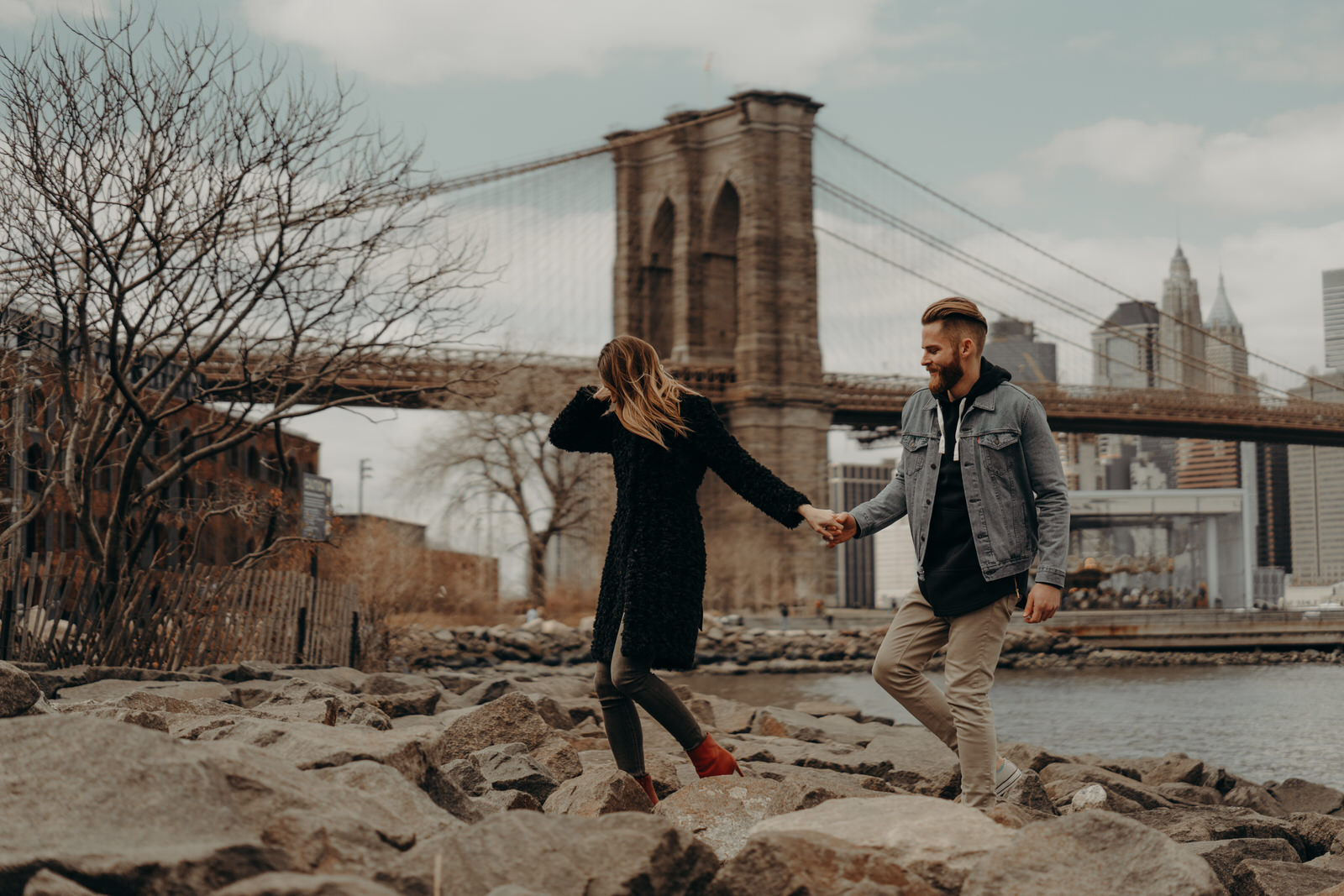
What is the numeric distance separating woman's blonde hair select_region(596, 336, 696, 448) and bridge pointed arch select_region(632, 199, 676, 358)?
1898 inches

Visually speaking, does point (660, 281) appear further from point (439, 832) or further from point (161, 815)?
point (161, 815)

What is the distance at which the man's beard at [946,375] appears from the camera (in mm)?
4492

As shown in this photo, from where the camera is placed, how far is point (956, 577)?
14.5 feet

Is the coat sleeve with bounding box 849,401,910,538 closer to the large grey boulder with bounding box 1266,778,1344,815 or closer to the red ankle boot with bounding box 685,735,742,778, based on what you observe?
the red ankle boot with bounding box 685,735,742,778

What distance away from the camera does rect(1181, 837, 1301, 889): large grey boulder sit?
4.57 metres

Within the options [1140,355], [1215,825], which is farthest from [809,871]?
[1140,355]

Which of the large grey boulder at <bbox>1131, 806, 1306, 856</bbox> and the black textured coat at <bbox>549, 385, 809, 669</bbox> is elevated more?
the black textured coat at <bbox>549, 385, 809, 669</bbox>

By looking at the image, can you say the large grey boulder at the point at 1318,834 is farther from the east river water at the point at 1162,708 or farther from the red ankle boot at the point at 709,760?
the east river water at the point at 1162,708

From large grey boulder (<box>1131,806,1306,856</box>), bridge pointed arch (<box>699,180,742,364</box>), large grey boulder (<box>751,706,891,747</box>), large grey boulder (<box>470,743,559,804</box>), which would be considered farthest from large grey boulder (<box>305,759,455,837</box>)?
bridge pointed arch (<box>699,180,742,364</box>)

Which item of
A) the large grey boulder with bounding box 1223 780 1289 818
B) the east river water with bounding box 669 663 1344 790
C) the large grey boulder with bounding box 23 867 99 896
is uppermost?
the large grey boulder with bounding box 23 867 99 896

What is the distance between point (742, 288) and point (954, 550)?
45830 mm

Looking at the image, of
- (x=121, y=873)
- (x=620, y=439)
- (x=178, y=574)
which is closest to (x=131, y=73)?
(x=178, y=574)

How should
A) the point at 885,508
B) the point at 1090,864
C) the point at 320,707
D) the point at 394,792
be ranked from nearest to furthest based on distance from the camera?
the point at 1090,864 < the point at 394,792 < the point at 885,508 < the point at 320,707

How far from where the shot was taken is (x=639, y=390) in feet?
14.8
